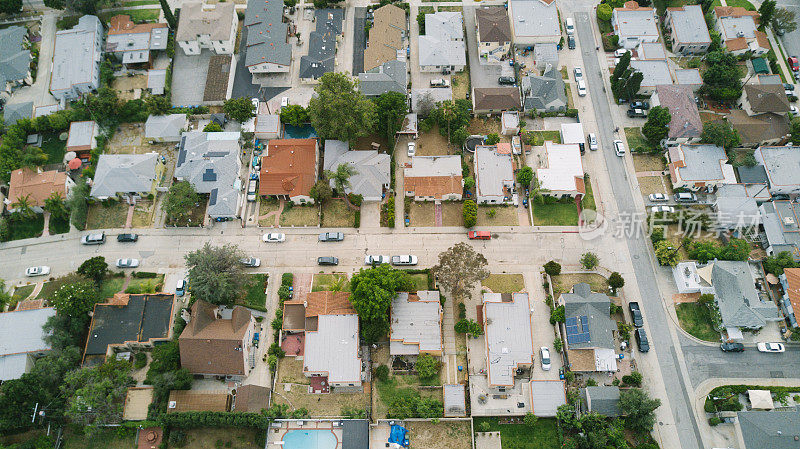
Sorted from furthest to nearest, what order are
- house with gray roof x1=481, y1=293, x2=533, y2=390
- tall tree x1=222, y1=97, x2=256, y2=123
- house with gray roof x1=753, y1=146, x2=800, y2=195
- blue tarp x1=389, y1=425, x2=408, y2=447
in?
tall tree x1=222, y1=97, x2=256, y2=123, house with gray roof x1=753, y1=146, x2=800, y2=195, house with gray roof x1=481, y1=293, x2=533, y2=390, blue tarp x1=389, y1=425, x2=408, y2=447

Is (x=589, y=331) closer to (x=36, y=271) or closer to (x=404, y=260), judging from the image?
(x=404, y=260)

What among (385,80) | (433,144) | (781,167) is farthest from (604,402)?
(385,80)

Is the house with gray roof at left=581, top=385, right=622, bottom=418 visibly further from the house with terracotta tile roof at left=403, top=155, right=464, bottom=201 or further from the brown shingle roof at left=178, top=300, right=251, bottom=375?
the brown shingle roof at left=178, top=300, right=251, bottom=375

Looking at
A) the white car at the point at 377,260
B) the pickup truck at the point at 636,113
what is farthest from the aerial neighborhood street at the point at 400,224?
the pickup truck at the point at 636,113

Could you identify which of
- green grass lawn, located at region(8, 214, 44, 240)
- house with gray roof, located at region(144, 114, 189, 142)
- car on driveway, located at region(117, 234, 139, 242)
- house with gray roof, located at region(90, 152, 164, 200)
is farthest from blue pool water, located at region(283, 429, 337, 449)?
house with gray roof, located at region(144, 114, 189, 142)

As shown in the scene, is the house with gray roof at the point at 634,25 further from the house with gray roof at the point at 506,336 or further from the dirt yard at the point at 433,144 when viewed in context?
the house with gray roof at the point at 506,336

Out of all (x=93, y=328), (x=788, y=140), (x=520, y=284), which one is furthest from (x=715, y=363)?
(x=93, y=328)
